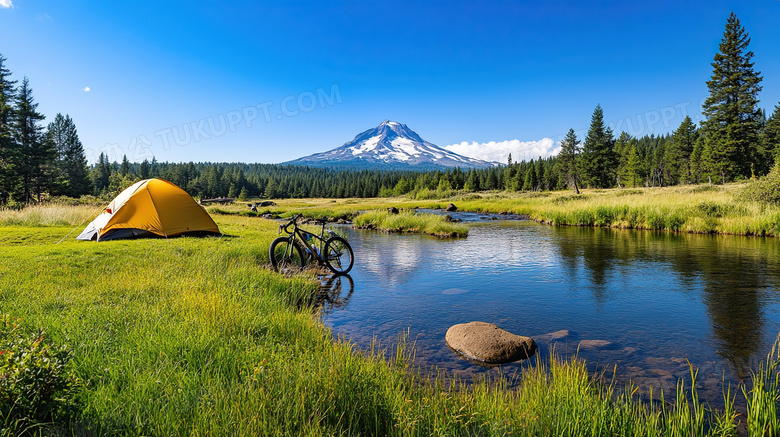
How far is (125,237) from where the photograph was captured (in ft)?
45.1

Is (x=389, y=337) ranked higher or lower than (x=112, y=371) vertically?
lower

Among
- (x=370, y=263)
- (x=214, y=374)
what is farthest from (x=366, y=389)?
(x=370, y=263)

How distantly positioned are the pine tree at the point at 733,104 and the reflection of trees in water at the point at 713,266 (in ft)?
134

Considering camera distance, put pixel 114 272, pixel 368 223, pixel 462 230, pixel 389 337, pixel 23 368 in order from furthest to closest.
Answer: pixel 368 223
pixel 462 230
pixel 114 272
pixel 389 337
pixel 23 368

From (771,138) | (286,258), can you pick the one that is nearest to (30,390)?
(286,258)

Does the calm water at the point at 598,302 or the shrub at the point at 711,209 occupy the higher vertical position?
the shrub at the point at 711,209

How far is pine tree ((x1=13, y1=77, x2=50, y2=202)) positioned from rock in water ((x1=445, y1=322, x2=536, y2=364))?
56747 millimetres

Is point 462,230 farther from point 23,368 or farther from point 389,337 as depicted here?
point 23,368

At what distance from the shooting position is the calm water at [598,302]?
239 inches

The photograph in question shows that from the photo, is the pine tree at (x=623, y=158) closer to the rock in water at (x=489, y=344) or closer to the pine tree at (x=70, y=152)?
the rock in water at (x=489, y=344)

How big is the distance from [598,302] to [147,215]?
1528 cm

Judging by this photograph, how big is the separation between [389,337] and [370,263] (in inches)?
313

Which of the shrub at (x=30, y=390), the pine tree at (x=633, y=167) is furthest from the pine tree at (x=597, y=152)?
the shrub at (x=30, y=390)

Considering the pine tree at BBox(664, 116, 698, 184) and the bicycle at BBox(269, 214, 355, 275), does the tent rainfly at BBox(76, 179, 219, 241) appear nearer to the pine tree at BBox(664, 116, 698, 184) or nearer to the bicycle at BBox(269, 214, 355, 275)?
the bicycle at BBox(269, 214, 355, 275)
